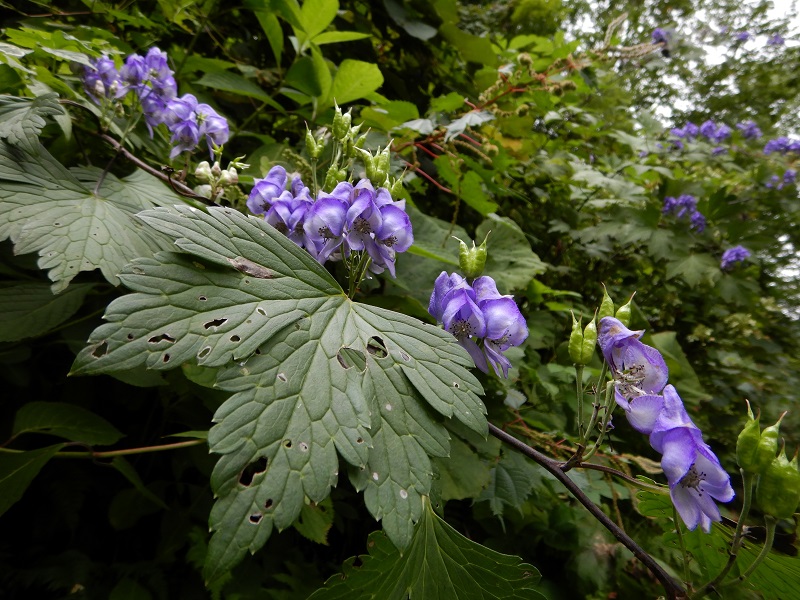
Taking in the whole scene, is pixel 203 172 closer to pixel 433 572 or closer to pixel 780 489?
pixel 433 572

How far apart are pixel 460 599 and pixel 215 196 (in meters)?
0.73

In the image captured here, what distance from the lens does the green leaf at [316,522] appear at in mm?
924

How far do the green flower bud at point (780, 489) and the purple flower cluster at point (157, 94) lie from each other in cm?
98

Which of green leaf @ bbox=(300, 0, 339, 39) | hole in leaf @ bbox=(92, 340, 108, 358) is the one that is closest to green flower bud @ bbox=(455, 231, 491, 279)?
hole in leaf @ bbox=(92, 340, 108, 358)

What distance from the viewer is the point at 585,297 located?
7.11ft

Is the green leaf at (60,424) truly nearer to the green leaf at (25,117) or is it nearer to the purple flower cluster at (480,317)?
the green leaf at (25,117)

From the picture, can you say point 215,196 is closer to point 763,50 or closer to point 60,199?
point 60,199

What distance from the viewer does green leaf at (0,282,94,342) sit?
71 centimetres

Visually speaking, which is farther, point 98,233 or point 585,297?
point 585,297

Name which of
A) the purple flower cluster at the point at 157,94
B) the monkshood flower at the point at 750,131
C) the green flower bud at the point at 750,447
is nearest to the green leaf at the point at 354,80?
the purple flower cluster at the point at 157,94

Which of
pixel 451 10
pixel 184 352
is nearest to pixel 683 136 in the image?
pixel 451 10

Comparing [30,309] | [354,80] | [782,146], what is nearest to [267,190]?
[30,309]

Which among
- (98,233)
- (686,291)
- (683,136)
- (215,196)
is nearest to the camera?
(98,233)

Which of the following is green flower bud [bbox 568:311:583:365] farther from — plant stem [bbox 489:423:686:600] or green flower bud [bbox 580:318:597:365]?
plant stem [bbox 489:423:686:600]
